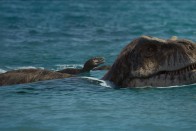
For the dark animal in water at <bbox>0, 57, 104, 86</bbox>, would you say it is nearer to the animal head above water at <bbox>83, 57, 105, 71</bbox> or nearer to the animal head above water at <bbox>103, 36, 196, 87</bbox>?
the animal head above water at <bbox>103, 36, 196, 87</bbox>

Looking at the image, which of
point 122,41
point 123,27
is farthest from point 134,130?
point 123,27

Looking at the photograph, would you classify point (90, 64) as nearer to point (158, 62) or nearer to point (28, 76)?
point (28, 76)

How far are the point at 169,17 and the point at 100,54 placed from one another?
21.4m

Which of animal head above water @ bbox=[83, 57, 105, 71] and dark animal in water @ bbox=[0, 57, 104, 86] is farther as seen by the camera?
animal head above water @ bbox=[83, 57, 105, 71]

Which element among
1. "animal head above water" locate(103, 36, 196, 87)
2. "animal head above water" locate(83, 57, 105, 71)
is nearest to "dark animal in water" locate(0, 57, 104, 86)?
"animal head above water" locate(103, 36, 196, 87)

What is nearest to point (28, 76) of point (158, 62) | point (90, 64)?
point (158, 62)

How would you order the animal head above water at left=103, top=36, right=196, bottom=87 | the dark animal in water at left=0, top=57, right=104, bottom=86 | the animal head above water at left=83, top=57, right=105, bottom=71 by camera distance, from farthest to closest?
the animal head above water at left=83, top=57, right=105, bottom=71 < the dark animal in water at left=0, top=57, right=104, bottom=86 < the animal head above water at left=103, top=36, right=196, bottom=87

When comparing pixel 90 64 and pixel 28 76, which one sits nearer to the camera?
pixel 28 76

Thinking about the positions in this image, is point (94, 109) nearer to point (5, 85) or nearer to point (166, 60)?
point (166, 60)

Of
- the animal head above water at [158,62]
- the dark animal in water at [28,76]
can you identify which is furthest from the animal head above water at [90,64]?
the animal head above water at [158,62]

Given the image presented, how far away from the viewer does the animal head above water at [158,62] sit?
11.9 meters

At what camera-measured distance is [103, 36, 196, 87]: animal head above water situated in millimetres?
11938

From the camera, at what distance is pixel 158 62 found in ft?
39.9

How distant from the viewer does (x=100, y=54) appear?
1000 inches
